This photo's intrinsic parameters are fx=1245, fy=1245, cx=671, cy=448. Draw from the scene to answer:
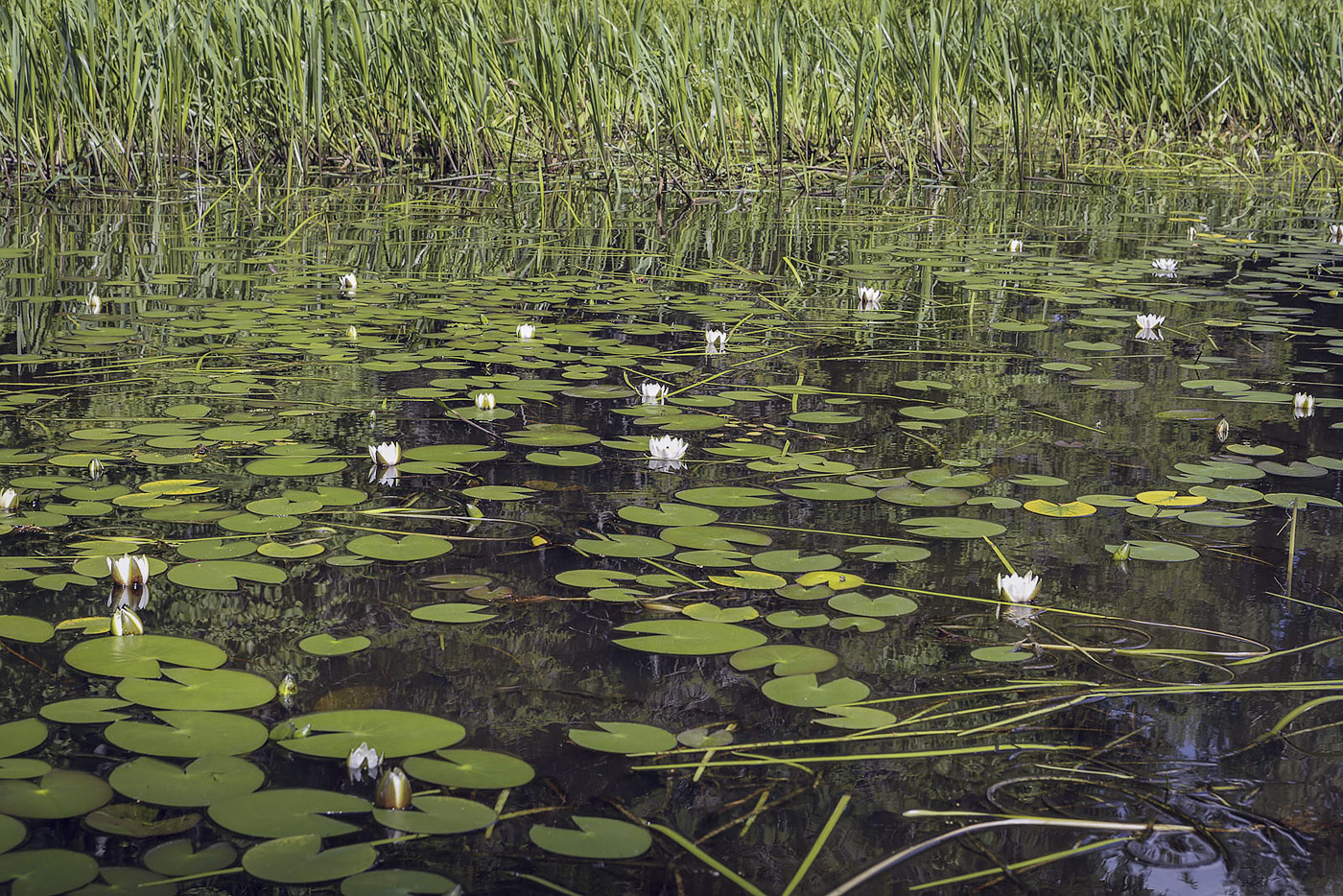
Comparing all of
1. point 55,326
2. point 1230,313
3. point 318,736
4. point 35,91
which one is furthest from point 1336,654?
point 35,91

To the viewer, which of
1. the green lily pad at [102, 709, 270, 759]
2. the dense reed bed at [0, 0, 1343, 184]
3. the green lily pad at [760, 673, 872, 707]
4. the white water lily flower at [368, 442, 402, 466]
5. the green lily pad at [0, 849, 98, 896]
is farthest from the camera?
the dense reed bed at [0, 0, 1343, 184]

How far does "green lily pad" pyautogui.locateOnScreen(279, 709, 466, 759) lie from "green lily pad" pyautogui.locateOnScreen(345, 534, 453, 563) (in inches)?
15.7

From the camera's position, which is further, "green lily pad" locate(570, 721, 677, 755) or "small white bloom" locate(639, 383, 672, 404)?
"small white bloom" locate(639, 383, 672, 404)

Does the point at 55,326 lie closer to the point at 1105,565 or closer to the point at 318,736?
the point at 318,736

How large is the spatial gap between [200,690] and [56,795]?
218 millimetres

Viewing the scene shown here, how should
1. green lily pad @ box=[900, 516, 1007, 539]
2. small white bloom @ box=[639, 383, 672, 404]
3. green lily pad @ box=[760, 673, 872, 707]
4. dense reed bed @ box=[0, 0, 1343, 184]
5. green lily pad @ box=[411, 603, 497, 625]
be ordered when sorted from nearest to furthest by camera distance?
green lily pad @ box=[760, 673, 872, 707], green lily pad @ box=[411, 603, 497, 625], green lily pad @ box=[900, 516, 1007, 539], small white bloom @ box=[639, 383, 672, 404], dense reed bed @ box=[0, 0, 1343, 184]

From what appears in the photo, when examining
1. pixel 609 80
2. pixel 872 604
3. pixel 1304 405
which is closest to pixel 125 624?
pixel 872 604

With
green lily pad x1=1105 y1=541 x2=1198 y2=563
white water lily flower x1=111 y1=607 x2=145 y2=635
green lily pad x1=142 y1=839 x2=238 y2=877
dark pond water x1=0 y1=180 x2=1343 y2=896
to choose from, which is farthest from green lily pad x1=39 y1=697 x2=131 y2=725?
green lily pad x1=1105 y1=541 x2=1198 y2=563

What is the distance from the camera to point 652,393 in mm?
2439

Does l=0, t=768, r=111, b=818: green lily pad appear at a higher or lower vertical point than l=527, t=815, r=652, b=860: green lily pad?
higher

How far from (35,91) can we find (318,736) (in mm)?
4765

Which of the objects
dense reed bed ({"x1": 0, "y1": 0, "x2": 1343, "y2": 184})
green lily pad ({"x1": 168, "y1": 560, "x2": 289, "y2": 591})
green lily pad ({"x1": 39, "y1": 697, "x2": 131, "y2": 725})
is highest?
dense reed bed ({"x1": 0, "y1": 0, "x2": 1343, "y2": 184})

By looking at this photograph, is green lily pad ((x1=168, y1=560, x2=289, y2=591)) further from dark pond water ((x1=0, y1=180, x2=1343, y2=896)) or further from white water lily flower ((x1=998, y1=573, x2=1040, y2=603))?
white water lily flower ((x1=998, y1=573, x2=1040, y2=603))

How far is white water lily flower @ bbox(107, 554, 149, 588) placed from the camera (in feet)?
4.97
